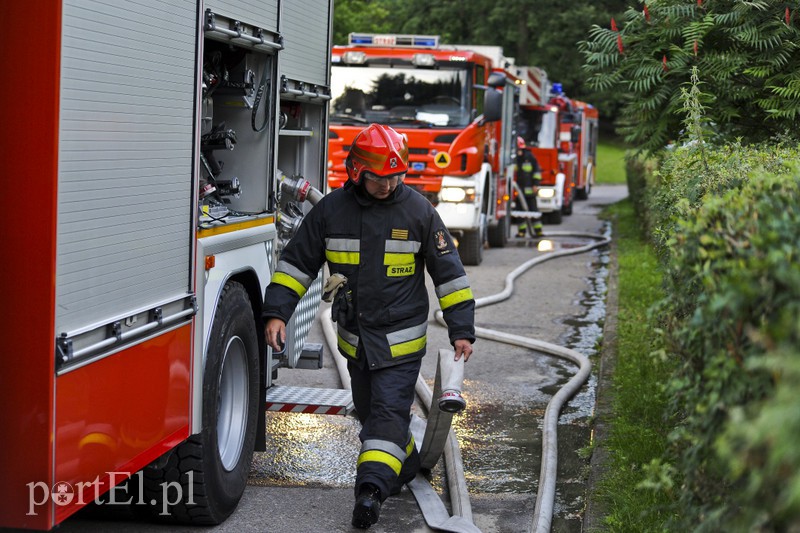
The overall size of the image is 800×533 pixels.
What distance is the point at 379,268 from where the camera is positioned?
5.10 metres

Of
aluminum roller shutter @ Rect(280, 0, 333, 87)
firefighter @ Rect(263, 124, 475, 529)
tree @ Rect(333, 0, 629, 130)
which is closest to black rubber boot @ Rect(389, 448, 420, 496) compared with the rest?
firefighter @ Rect(263, 124, 475, 529)

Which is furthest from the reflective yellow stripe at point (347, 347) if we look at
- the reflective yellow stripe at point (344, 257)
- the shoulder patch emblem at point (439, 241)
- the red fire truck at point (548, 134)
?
the red fire truck at point (548, 134)

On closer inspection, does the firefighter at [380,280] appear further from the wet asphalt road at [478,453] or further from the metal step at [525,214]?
the metal step at [525,214]

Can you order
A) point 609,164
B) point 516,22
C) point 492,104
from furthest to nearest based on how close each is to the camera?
1. point 609,164
2. point 516,22
3. point 492,104

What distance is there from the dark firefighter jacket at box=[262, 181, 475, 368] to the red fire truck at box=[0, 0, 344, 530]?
25 cm

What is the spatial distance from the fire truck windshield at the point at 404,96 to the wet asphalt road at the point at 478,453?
399 cm

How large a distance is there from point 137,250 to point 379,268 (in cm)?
145

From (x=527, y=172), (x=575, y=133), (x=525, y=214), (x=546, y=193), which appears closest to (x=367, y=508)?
(x=525, y=214)

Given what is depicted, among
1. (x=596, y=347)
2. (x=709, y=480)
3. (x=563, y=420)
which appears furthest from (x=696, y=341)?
(x=596, y=347)

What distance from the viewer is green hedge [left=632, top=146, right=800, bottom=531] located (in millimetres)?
1932

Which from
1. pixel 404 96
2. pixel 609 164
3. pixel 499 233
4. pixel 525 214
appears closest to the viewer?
pixel 404 96

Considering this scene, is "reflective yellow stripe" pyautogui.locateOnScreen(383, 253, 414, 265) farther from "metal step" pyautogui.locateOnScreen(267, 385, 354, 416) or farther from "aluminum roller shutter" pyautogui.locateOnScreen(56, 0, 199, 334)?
"metal step" pyautogui.locateOnScreen(267, 385, 354, 416)

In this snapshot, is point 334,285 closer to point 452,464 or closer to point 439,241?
point 439,241

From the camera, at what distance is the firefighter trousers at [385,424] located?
4980 mm
